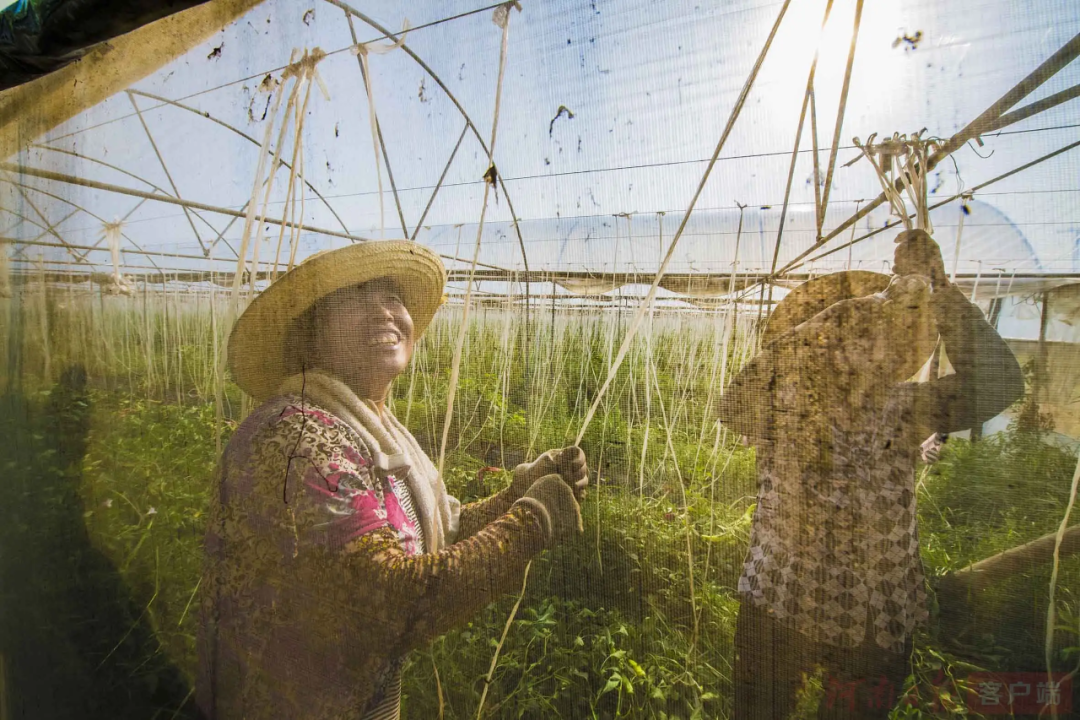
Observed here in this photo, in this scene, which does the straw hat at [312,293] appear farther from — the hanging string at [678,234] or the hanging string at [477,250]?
the hanging string at [678,234]

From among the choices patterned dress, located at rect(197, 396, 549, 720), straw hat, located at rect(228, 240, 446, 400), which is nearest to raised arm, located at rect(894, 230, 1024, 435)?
patterned dress, located at rect(197, 396, 549, 720)

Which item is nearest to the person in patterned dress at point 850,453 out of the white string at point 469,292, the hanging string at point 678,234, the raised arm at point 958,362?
the raised arm at point 958,362

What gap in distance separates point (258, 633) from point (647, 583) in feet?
2.82

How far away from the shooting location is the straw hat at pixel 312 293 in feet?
2.95

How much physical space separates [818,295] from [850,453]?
24 centimetres

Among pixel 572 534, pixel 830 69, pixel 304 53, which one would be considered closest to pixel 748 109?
pixel 830 69

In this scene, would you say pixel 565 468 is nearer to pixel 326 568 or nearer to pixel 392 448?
pixel 392 448

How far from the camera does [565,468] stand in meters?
0.88

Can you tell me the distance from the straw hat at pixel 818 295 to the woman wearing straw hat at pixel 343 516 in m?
0.44

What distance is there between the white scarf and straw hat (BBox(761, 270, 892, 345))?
2.38 ft

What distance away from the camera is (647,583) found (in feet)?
2.67

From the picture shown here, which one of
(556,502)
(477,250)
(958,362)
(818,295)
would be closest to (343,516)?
(556,502)

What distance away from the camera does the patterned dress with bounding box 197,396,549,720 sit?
814 millimetres

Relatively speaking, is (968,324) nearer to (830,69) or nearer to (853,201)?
(853,201)
